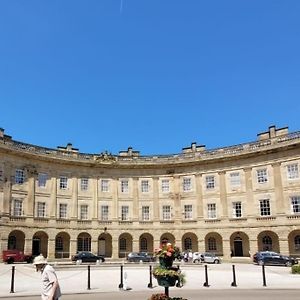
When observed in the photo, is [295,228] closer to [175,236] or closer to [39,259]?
[175,236]

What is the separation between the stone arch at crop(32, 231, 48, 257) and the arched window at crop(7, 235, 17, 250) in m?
2.08

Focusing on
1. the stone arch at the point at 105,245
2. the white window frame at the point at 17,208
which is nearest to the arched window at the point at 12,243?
the white window frame at the point at 17,208

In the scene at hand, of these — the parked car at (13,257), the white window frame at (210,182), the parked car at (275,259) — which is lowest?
the parked car at (275,259)

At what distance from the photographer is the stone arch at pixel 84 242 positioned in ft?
160

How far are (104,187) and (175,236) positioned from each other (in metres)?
10.9

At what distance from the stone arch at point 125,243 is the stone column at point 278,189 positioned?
18.3m

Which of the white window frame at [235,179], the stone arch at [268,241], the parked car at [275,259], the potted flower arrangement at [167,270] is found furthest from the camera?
the white window frame at [235,179]

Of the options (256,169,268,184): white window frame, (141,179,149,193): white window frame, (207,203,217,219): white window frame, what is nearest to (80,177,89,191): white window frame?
(141,179,149,193): white window frame

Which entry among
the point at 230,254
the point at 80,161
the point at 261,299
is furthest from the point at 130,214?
the point at 261,299

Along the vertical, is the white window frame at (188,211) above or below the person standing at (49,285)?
above

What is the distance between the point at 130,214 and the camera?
50.1 m

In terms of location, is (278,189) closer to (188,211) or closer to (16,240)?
(188,211)

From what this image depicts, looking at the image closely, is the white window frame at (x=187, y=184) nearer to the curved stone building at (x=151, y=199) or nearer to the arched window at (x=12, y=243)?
the curved stone building at (x=151, y=199)

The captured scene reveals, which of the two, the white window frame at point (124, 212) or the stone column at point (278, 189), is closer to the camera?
the stone column at point (278, 189)
